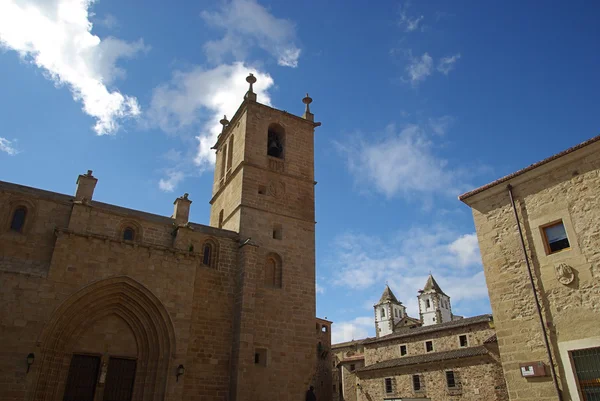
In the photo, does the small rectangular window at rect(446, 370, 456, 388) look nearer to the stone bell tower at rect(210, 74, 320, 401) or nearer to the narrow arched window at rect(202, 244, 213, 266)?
the stone bell tower at rect(210, 74, 320, 401)

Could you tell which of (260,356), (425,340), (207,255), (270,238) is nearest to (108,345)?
(207,255)

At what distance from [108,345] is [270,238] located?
6.93m

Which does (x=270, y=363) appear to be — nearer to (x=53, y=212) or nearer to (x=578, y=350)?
(x=53, y=212)

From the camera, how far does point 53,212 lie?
1462cm

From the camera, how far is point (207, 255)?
663 inches

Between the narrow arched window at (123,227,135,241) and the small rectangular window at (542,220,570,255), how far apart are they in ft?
42.0

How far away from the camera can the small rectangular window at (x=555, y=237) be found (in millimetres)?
9664

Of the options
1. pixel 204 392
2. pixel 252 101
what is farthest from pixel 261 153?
pixel 204 392

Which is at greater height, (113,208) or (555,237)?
(113,208)

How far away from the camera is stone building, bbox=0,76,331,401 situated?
1279cm

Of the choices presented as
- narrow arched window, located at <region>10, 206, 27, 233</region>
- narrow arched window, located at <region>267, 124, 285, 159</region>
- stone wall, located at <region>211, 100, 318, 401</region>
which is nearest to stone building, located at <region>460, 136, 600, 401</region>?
stone wall, located at <region>211, 100, 318, 401</region>

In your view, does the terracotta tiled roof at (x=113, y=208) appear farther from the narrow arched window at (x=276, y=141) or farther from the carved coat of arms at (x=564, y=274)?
the carved coat of arms at (x=564, y=274)

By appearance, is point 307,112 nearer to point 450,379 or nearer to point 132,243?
point 132,243

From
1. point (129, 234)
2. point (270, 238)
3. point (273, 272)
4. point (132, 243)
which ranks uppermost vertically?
point (270, 238)
